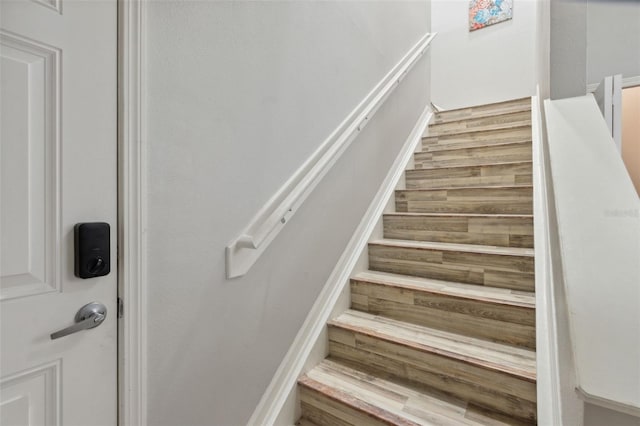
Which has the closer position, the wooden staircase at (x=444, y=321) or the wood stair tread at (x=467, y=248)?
the wooden staircase at (x=444, y=321)

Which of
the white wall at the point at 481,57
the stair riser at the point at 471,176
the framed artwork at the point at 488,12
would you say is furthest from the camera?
the framed artwork at the point at 488,12

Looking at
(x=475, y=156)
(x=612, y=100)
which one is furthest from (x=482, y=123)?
(x=612, y=100)

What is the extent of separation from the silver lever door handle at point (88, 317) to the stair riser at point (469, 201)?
1941 mm

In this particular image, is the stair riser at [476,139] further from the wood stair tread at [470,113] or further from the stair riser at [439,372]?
the stair riser at [439,372]

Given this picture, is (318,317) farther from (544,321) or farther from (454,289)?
(544,321)

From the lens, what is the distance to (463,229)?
1.90 meters

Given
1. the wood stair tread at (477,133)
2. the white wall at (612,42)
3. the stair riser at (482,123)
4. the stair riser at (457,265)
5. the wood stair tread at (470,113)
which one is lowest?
the stair riser at (457,265)

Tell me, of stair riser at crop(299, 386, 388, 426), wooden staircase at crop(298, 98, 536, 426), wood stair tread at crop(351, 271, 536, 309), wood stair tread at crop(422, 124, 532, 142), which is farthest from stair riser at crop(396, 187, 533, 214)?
stair riser at crop(299, 386, 388, 426)

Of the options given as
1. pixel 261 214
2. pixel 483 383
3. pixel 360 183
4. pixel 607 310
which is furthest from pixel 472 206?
pixel 261 214

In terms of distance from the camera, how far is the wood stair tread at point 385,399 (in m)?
1.18

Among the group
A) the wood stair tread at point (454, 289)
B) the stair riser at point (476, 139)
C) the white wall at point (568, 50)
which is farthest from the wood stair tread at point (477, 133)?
the wood stair tread at point (454, 289)

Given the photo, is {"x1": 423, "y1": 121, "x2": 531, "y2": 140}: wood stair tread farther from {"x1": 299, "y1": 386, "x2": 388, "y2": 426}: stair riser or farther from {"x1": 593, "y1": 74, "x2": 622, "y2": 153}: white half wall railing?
{"x1": 299, "y1": 386, "x2": 388, "y2": 426}: stair riser

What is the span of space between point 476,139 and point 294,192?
6.88ft

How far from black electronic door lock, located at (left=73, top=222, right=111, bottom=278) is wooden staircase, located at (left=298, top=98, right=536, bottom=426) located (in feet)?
3.21
